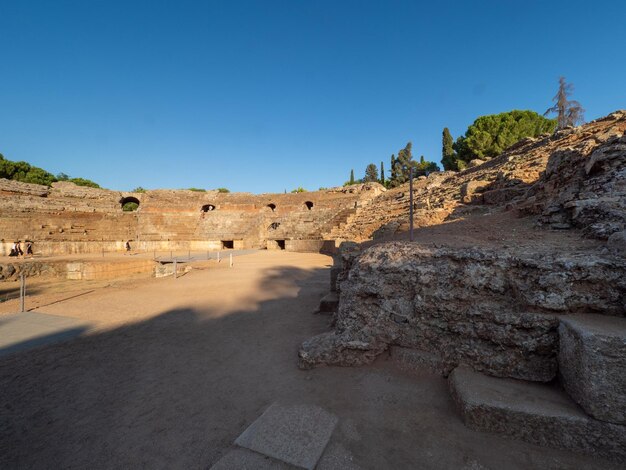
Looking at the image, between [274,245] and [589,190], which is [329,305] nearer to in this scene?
[589,190]

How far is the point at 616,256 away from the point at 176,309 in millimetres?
7474

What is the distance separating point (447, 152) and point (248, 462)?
1864 inches

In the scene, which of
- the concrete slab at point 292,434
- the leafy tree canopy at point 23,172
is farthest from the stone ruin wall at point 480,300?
the leafy tree canopy at point 23,172

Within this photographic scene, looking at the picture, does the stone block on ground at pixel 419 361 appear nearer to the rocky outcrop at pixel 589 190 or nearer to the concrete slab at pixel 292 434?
the concrete slab at pixel 292 434

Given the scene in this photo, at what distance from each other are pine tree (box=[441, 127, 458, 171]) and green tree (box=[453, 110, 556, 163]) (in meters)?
4.30

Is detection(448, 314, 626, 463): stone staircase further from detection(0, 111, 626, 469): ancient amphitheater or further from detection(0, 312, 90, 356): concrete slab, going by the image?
detection(0, 312, 90, 356): concrete slab

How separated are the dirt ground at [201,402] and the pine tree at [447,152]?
40914mm

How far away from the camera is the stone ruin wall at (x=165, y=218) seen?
20.3 metres

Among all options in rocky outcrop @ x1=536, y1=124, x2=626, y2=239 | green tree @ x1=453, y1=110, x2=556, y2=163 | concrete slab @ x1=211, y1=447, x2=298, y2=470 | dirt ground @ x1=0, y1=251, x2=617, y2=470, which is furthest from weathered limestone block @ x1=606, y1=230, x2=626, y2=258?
green tree @ x1=453, y1=110, x2=556, y2=163

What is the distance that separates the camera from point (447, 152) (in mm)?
41031

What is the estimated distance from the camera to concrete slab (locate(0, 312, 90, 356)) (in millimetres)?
4170

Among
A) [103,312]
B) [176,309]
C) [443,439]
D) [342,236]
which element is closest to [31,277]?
[103,312]

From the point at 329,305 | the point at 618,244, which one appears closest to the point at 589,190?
the point at 618,244

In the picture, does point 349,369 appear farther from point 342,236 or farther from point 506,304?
point 342,236
